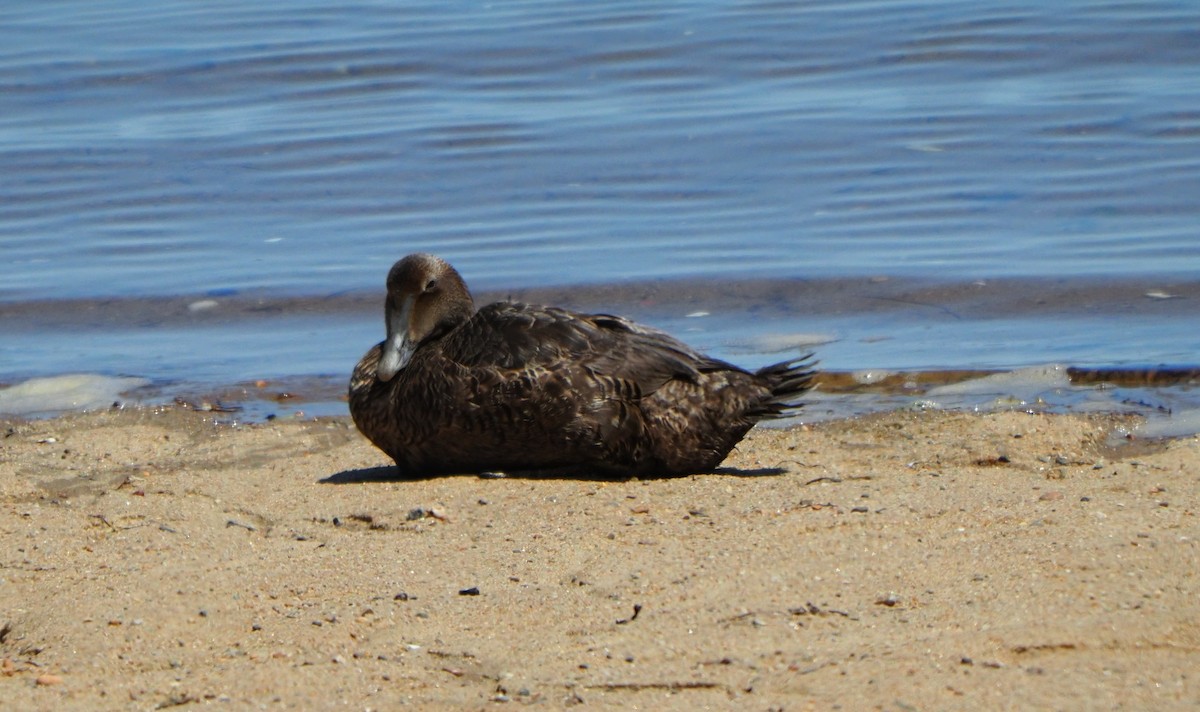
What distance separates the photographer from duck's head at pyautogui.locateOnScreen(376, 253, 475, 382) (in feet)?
22.1

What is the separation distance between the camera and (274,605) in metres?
4.39

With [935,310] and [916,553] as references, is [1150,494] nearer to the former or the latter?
[916,553]

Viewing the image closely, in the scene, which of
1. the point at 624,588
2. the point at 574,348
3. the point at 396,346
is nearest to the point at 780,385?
the point at 574,348

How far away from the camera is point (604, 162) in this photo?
12859 mm

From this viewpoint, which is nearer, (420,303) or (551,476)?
(551,476)

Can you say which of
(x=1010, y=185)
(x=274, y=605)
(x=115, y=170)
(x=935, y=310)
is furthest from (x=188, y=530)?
(x=115, y=170)

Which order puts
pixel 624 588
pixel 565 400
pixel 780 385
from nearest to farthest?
1. pixel 624 588
2. pixel 565 400
3. pixel 780 385

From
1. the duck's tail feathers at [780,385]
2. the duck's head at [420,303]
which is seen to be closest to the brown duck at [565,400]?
the duck's tail feathers at [780,385]

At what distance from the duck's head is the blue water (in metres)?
1.68

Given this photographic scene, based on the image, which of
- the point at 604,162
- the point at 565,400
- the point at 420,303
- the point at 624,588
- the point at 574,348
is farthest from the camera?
the point at 604,162

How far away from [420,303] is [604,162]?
20.4ft

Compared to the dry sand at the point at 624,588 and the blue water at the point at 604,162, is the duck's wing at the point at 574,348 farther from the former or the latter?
the blue water at the point at 604,162

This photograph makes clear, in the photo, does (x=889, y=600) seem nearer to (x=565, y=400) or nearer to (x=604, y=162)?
(x=565, y=400)

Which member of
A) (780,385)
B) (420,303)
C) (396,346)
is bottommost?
(780,385)
